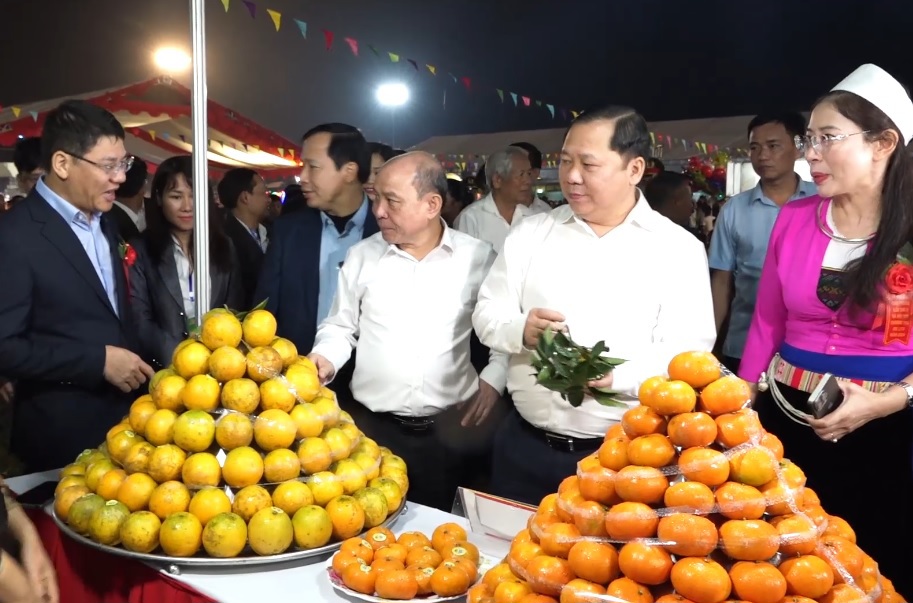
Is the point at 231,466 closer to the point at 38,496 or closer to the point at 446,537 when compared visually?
the point at 446,537

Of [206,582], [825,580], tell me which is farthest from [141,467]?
[825,580]

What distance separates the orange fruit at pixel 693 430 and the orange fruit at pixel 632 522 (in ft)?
0.37

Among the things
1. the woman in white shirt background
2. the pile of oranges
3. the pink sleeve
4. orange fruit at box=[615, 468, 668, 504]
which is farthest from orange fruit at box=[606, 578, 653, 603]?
the woman in white shirt background

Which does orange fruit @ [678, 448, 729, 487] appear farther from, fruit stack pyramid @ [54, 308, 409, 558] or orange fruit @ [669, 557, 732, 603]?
fruit stack pyramid @ [54, 308, 409, 558]

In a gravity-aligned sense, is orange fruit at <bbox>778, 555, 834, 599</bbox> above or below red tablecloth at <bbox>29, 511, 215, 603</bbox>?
above

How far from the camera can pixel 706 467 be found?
1.12 meters

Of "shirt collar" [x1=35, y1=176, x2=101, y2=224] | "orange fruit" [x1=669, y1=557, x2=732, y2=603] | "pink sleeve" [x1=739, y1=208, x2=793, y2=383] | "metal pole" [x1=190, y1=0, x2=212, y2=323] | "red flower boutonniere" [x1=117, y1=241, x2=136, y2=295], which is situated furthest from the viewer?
"red flower boutonniere" [x1=117, y1=241, x2=136, y2=295]

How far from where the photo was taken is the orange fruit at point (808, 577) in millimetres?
1075

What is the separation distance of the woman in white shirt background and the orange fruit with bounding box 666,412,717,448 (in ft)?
7.60

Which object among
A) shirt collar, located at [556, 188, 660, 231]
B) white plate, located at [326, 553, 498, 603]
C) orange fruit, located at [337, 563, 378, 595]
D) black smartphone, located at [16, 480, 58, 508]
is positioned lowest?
black smartphone, located at [16, 480, 58, 508]

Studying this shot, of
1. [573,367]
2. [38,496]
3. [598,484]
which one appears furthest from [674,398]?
[38,496]

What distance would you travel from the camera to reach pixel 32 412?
2383 millimetres

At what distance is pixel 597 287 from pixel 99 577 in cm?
135

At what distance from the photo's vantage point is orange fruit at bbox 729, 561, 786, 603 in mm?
1044
